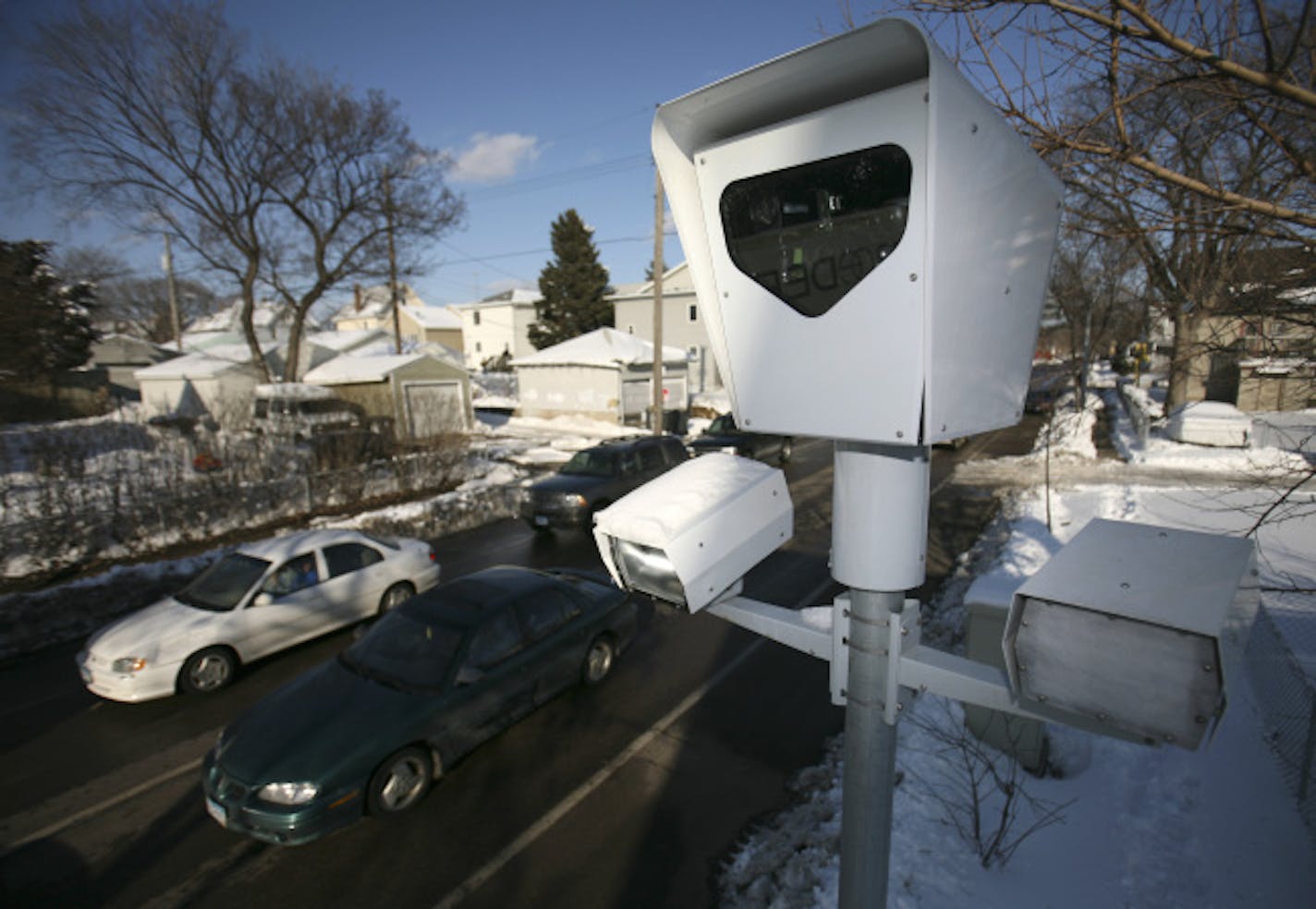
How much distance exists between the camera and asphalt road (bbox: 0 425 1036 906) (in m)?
4.19

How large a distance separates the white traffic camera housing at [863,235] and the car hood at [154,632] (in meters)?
7.11

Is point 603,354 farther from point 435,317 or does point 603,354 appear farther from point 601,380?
point 435,317

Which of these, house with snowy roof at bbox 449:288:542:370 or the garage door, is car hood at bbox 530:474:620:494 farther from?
house with snowy roof at bbox 449:288:542:370

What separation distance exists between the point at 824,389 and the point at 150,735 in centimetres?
731

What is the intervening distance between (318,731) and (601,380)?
71.4 feet

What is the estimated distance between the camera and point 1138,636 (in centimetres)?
128

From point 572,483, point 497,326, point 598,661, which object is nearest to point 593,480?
point 572,483

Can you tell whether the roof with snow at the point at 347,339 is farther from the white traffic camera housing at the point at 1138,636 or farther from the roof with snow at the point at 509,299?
the white traffic camera housing at the point at 1138,636

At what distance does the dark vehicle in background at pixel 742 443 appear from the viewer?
57.6ft

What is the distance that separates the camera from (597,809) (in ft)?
15.8

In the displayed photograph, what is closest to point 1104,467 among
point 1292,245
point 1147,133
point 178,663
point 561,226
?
point 1292,245

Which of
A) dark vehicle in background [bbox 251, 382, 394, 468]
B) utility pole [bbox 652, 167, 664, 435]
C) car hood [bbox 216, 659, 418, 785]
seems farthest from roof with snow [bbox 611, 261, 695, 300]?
car hood [bbox 216, 659, 418, 785]

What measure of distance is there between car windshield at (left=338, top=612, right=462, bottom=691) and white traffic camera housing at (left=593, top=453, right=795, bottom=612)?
3.86 metres

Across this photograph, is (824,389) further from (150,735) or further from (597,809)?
(150,735)
